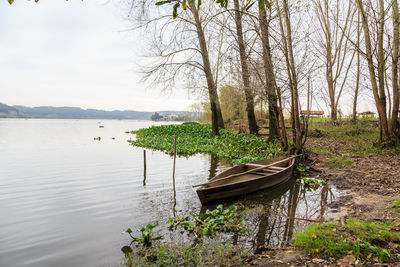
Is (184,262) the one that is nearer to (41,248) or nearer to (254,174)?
(41,248)

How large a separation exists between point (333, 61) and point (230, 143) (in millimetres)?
11276

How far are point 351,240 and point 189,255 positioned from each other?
257 centimetres

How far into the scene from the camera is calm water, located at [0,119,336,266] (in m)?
4.52

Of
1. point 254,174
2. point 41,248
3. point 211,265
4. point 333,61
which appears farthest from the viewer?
point 333,61

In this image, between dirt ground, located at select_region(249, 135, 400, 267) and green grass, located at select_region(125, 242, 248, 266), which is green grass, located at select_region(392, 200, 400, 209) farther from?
green grass, located at select_region(125, 242, 248, 266)

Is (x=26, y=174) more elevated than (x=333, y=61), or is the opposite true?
(x=333, y=61)

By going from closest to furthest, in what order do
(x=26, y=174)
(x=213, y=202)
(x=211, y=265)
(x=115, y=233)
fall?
(x=211, y=265) < (x=115, y=233) < (x=213, y=202) < (x=26, y=174)

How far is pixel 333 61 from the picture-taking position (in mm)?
20203

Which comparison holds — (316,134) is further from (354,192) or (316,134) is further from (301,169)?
(354,192)

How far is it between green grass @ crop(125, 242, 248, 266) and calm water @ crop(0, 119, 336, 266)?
0.33 meters

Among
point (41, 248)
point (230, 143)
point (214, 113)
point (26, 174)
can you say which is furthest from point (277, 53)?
point (26, 174)

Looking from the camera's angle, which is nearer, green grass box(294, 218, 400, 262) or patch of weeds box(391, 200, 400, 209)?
green grass box(294, 218, 400, 262)

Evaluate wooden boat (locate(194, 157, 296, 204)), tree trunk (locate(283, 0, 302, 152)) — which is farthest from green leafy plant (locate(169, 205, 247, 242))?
tree trunk (locate(283, 0, 302, 152))

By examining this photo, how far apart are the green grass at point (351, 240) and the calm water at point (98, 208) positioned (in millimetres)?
611
